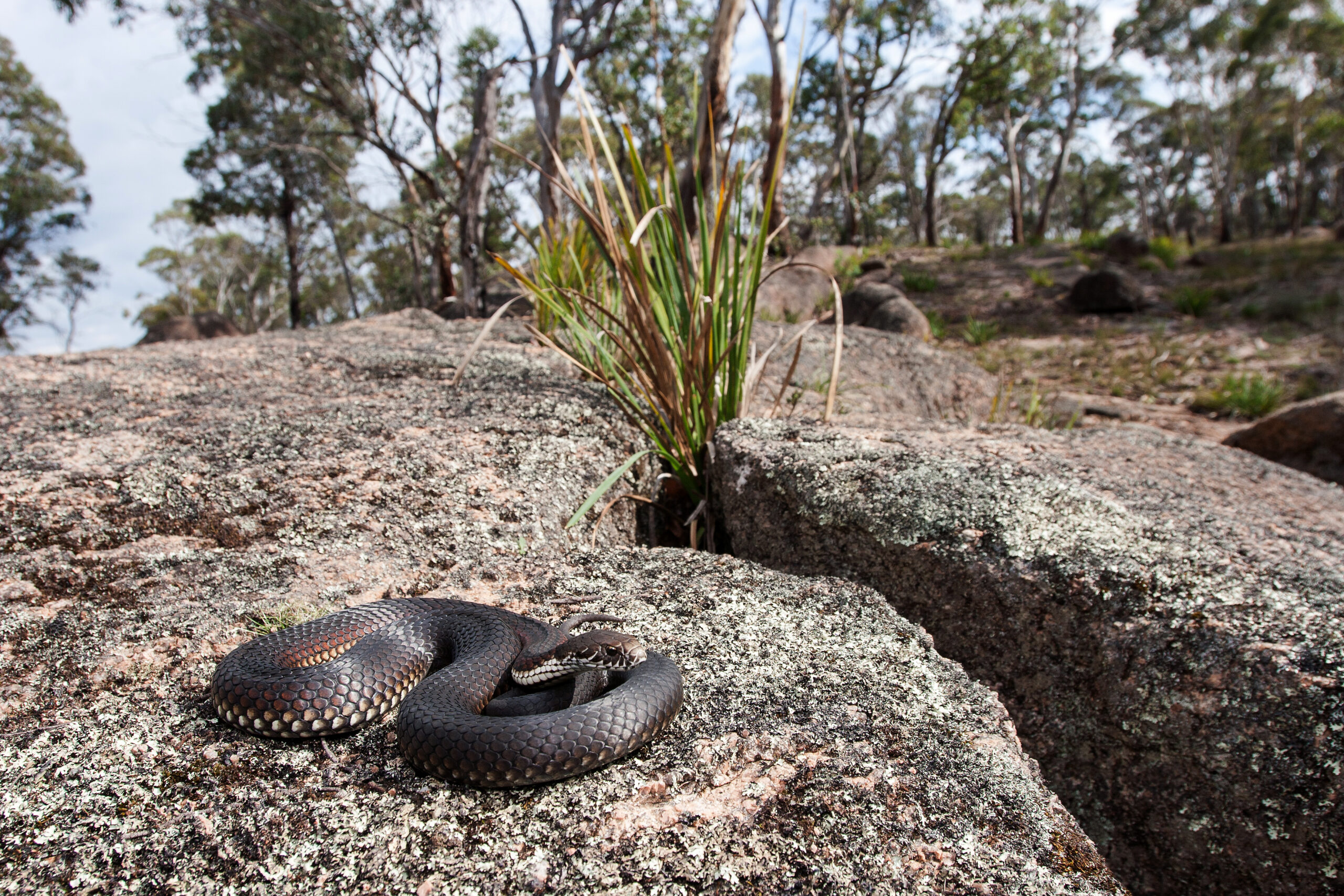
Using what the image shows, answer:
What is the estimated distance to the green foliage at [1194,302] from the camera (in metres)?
11.8

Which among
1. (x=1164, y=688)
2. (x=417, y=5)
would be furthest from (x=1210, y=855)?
(x=417, y=5)

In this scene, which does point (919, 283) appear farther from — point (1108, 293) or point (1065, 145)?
point (1065, 145)

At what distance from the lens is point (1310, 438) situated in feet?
16.4

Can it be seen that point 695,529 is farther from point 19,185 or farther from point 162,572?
point 19,185

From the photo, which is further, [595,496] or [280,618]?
[595,496]

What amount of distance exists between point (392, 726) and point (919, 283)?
16016mm

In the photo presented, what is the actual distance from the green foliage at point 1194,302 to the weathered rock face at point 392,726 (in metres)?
13.2

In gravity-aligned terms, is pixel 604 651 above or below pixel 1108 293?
below

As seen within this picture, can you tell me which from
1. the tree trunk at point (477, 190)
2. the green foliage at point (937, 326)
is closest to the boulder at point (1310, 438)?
the green foliage at point (937, 326)

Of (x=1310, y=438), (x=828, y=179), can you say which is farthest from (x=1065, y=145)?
(x=1310, y=438)

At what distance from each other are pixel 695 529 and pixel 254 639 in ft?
5.31

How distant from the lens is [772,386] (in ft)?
13.6

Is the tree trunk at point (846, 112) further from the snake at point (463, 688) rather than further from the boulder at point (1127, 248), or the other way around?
the snake at point (463, 688)

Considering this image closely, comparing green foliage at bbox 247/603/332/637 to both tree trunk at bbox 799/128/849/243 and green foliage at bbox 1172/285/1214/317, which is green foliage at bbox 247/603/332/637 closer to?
green foliage at bbox 1172/285/1214/317
